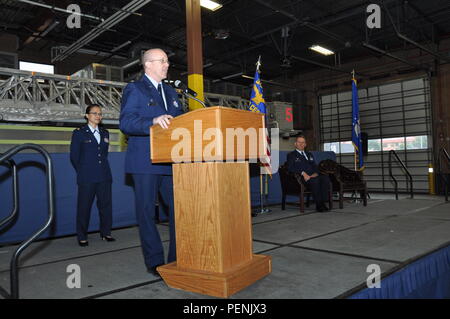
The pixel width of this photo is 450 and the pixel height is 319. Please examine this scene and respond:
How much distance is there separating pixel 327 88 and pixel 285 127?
237cm

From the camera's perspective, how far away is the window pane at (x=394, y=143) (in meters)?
11.5

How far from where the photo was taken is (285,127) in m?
12.8

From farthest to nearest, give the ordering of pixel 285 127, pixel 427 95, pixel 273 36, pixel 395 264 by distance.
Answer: pixel 285 127
pixel 427 95
pixel 273 36
pixel 395 264

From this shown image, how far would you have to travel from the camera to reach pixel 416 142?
1109 cm

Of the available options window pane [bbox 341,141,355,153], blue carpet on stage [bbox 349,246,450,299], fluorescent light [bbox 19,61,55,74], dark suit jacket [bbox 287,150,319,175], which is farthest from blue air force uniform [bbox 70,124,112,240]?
window pane [bbox 341,141,355,153]

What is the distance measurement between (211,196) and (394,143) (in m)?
11.4

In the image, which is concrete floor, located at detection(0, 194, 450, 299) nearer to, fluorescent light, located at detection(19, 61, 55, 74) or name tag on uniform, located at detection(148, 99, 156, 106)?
name tag on uniform, located at detection(148, 99, 156, 106)

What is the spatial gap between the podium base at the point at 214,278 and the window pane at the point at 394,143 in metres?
11.0

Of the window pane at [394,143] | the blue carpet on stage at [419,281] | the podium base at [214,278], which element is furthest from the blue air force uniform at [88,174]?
the window pane at [394,143]

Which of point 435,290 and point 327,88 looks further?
point 327,88

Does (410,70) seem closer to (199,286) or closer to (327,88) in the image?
(327,88)

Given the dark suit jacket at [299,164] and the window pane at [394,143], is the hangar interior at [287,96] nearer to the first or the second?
the window pane at [394,143]

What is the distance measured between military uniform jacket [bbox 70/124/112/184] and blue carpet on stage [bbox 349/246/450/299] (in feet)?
8.59
